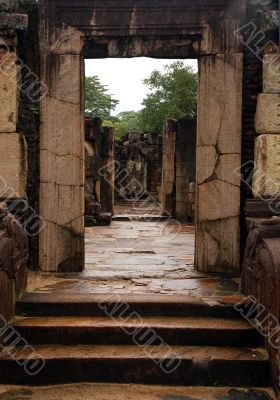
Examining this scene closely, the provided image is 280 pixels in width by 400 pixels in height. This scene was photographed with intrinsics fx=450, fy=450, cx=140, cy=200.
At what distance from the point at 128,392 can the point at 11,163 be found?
2709mm

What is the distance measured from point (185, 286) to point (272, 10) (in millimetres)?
3026

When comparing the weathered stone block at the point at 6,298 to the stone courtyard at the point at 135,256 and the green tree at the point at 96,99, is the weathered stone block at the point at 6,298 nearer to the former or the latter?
the stone courtyard at the point at 135,256

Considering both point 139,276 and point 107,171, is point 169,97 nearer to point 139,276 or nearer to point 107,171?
point 107,171

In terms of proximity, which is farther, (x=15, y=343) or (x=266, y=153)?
(x=266, y=153)

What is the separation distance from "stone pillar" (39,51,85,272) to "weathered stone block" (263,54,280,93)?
205 centimetres

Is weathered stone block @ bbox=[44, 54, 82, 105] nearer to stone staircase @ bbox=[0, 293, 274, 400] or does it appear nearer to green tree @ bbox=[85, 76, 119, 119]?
stone staircase @ bbox=[0, 293, 274, 400]

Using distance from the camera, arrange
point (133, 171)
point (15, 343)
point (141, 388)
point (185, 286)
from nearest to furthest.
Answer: point (141, 388), point (15, 343), point (185, 286), point (133, 171)

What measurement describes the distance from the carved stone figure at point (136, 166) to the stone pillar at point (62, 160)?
15.6 m

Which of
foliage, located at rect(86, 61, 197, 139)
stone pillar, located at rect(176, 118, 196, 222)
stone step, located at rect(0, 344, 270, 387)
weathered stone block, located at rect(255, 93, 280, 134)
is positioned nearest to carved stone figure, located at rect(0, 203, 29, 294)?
stone step, located at rect(0, 344, 270, 387)

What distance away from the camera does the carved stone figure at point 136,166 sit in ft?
68.0

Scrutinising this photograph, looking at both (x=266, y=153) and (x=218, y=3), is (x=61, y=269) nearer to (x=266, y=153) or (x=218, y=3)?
(x=266, y=153)

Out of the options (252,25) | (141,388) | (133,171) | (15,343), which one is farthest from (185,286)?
(133,171)

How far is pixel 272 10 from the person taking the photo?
4.74 meters

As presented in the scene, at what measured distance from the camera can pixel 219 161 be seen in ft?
16.8
